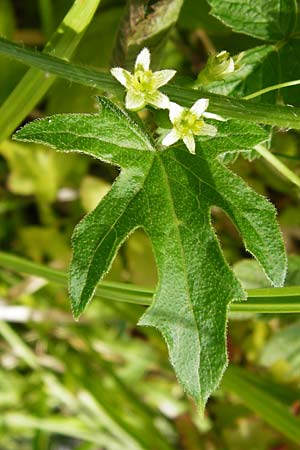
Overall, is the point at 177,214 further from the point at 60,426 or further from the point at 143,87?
the point at 60,426

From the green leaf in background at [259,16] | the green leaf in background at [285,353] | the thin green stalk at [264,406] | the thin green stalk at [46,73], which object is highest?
the green leaf in background at [259,16]

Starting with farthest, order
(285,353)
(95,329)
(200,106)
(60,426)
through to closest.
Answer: (95,329) → (60,426) → (285,353) → (200,106)

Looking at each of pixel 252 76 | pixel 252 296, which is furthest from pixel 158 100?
pixel 252 296

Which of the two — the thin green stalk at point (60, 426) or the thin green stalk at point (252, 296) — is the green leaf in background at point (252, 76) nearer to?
the thin green stalk at point (252, 296)

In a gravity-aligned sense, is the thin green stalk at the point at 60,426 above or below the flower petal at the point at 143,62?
below

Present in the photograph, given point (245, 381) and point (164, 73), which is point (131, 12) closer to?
point (164, 73)

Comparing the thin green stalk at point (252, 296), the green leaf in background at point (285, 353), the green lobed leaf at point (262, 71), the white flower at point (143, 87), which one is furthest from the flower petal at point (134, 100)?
the green leaf in background at point (285, 353)

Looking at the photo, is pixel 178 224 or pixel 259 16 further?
pixel 259 16

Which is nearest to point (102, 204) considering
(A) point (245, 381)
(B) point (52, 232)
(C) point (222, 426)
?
(A) point (245, 381)
